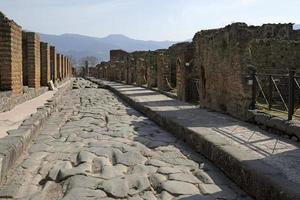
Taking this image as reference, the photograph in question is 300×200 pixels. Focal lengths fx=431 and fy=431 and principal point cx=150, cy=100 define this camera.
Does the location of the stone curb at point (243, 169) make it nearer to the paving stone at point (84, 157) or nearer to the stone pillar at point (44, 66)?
the paving stone at point (84, 157)

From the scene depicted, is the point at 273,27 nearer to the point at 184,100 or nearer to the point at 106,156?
the point at 184,100

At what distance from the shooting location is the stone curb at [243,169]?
4.00 meters

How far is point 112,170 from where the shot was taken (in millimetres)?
5375

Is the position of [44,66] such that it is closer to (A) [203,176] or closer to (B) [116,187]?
(A) [203,176]

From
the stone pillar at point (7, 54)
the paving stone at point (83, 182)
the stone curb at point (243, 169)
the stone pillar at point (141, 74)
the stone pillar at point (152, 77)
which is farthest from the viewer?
the stone pillar at point (141, 74)

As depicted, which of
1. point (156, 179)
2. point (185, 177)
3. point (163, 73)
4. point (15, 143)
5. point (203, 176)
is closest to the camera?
point (156, 179)

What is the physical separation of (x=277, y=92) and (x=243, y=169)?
9.26 m

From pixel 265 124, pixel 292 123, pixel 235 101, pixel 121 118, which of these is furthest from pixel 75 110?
pixel 292 123

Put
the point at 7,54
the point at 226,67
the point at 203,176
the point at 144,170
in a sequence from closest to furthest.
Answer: the point at 203,176 < the point at 144,170 < the point at 226,67 < the point at 7,54

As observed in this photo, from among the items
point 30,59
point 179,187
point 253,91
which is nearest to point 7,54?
point 30,59

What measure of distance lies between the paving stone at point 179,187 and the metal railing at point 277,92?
3.20 meters

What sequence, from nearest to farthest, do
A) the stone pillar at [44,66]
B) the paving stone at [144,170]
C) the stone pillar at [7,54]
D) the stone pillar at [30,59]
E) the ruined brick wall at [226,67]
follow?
the paving stone at [144,170], the ruined brick wall at [226,67], the stone pillar at [7,54], the stone pillar at [30,59], the stone pillar at [44,66]

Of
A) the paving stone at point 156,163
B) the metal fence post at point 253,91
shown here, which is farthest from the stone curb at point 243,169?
the metal fence post at point 253,91

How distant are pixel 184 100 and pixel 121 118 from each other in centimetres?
380
